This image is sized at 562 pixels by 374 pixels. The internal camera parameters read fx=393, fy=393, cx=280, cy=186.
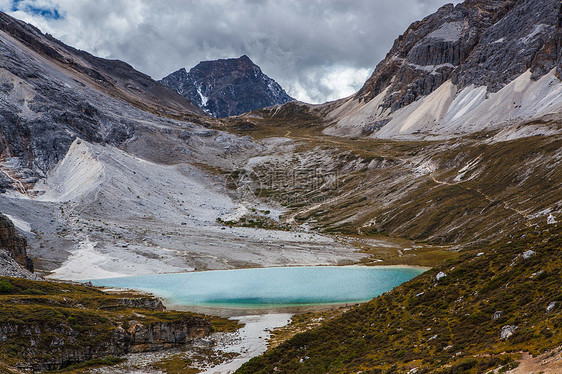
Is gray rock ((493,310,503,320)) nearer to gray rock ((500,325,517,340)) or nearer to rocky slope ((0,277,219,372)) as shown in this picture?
gray rock ((500,325,517,340))

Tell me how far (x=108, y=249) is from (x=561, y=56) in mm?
205864

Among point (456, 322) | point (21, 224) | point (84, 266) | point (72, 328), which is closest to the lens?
point (456, 322)

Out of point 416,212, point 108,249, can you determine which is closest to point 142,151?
point 108,249

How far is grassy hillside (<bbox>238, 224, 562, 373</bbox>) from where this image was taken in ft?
61.3

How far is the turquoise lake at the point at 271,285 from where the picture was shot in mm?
61812

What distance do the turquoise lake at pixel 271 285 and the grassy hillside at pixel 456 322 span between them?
28.6 metres

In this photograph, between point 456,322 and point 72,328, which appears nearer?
point 456,322

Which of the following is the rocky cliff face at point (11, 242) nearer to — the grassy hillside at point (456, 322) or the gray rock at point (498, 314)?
the grassy hillside at point (456, 322)

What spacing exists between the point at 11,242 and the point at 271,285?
4222cm

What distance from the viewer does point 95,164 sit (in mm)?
142750

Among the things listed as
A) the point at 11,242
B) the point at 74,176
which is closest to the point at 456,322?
the point at 11,242

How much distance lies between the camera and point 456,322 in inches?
951

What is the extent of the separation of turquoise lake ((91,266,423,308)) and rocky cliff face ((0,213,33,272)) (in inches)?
603

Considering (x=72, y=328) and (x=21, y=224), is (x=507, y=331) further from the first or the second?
(x=21, y=224)
